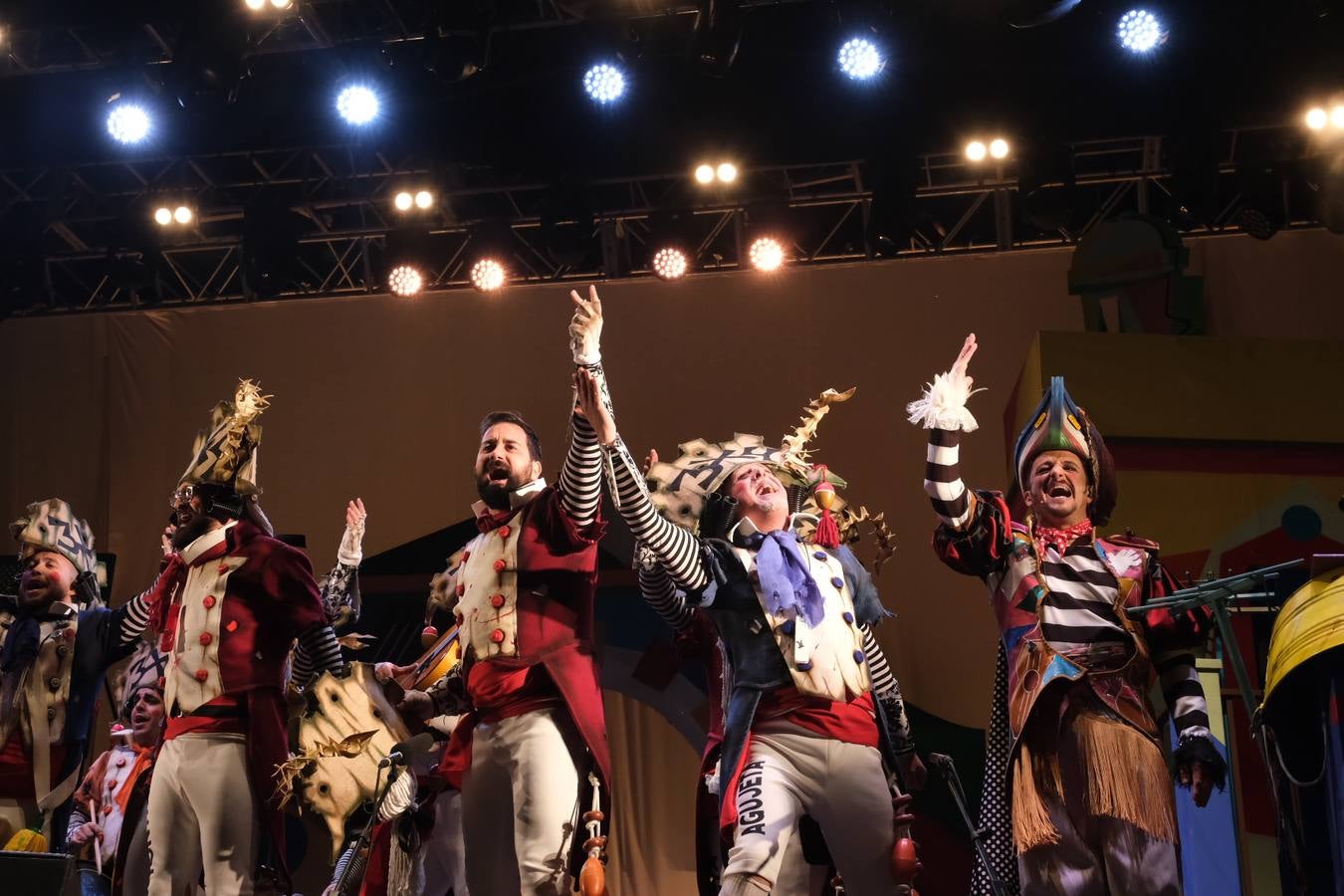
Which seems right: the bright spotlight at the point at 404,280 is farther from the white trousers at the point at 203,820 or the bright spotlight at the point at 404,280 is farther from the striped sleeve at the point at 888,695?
the striped sleeve at the point at 888,695

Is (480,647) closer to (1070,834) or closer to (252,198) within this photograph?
(1070,834)

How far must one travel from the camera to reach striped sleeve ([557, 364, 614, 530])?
454cm

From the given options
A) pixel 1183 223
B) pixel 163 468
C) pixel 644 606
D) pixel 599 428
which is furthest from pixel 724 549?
pixel 163 468

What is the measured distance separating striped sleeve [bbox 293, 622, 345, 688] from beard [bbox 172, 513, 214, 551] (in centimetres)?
53

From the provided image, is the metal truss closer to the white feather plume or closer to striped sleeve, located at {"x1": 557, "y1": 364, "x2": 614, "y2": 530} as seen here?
the white feather plume

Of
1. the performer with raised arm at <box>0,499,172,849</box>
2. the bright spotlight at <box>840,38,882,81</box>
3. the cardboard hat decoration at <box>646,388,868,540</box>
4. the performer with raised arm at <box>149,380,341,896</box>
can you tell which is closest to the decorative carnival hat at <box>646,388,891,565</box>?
the cardboard hat decoration at <box>646,388,868,540</box>

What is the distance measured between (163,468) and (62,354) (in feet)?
3.31

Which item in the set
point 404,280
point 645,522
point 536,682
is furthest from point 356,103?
point 536,682

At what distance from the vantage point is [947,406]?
4.39m

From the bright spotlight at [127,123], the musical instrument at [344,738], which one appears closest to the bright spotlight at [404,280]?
the bright spotlight at [127,123]

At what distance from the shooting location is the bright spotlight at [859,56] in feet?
24.6

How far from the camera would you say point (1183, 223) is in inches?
322

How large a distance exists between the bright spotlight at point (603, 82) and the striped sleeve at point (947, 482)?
3.95 metres

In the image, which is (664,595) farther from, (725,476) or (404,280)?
(404,280)
